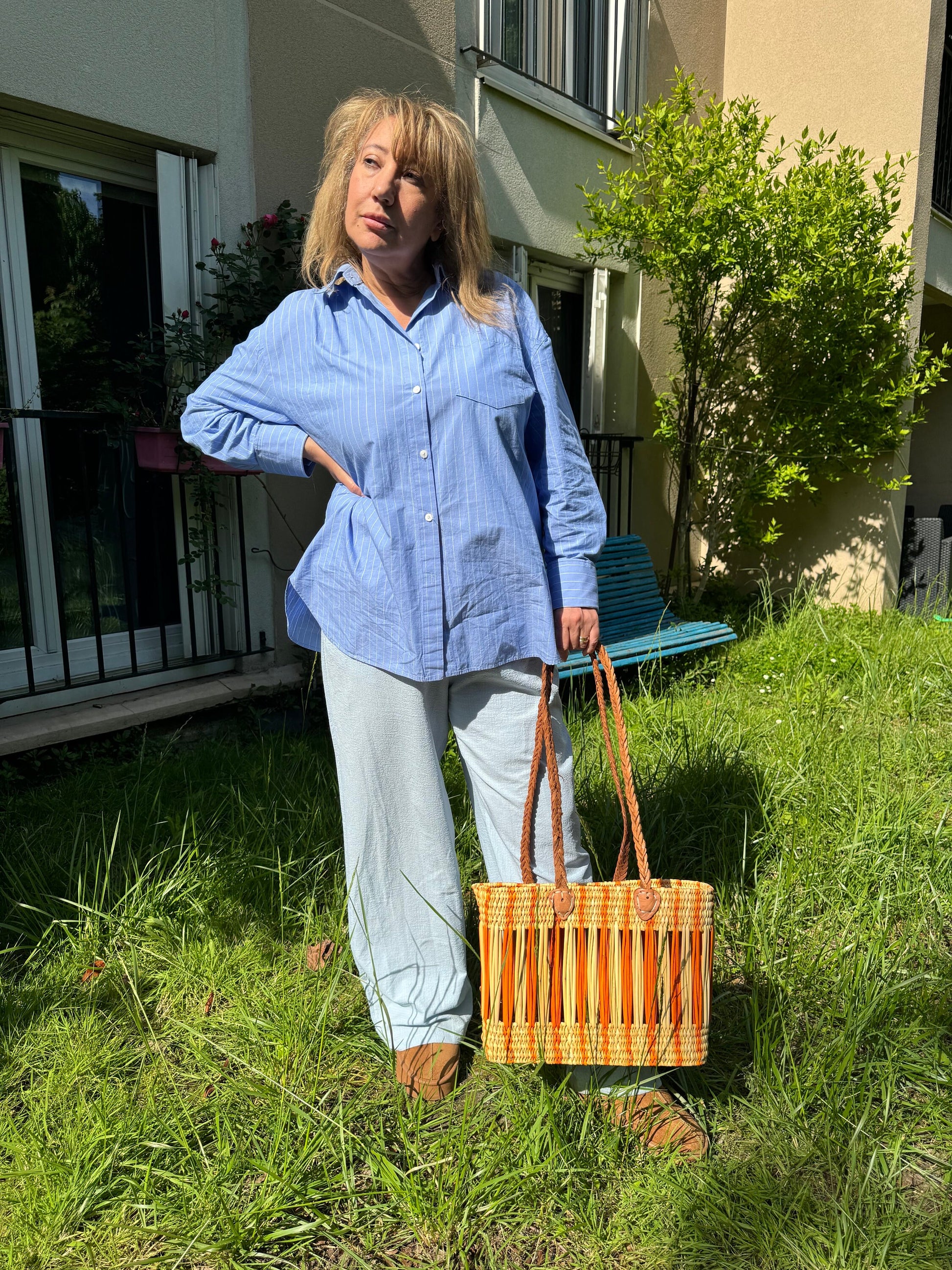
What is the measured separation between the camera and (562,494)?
1.86 meters

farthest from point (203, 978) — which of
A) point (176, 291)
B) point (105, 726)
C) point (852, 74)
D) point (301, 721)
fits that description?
point (852, 74)

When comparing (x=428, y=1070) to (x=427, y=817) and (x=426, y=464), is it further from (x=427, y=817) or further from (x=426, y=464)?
(x=426, y=464)

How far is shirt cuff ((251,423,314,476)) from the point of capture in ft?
5.99

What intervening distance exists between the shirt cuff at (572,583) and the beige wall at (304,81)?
2472 mm

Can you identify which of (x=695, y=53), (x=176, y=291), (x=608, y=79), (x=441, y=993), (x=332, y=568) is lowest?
(x=441, y=993)

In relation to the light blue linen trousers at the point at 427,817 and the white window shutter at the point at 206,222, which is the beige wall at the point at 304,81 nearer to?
the white window shutter at the point at 206,222

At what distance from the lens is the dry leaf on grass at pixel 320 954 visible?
2.27 metres

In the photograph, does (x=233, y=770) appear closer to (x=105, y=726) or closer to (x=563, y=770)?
(x=105, y=726)

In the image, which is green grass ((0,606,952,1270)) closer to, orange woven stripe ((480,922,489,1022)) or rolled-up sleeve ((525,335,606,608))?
orange woven stripe ((480,922,489,1022))

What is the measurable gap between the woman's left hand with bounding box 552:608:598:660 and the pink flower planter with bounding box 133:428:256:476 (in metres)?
2.16

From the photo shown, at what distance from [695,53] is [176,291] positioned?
A: 4.77m

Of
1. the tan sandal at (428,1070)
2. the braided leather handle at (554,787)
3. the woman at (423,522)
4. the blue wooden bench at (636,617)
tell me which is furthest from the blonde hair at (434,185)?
the blue wooden bench at (636,617)

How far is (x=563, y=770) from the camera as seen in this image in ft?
6.14

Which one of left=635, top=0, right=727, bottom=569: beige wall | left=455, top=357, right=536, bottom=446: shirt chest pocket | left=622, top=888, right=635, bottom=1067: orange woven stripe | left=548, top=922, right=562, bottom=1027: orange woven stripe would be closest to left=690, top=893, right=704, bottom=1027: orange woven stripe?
left=622, top=888, right=635, bottom=1067: orange woven stripe
